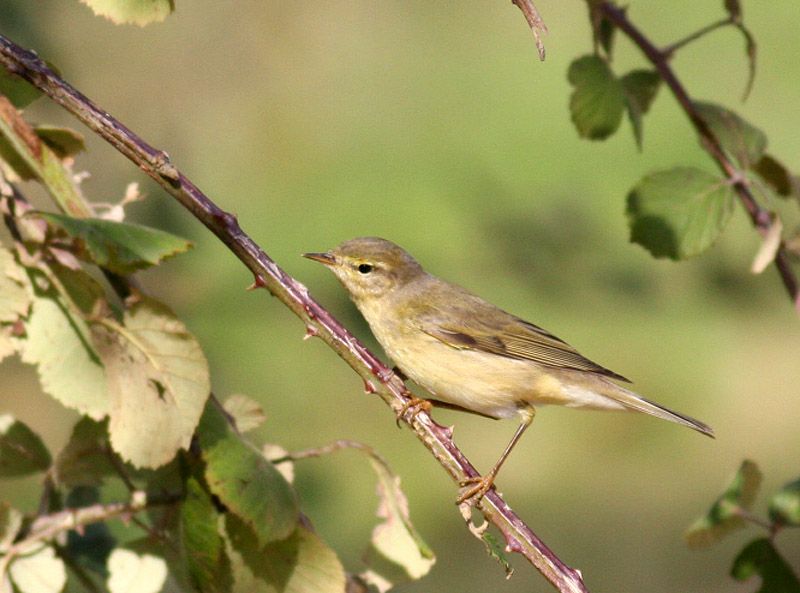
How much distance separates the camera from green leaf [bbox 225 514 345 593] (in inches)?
72.9

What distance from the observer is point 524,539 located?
169 centimetres

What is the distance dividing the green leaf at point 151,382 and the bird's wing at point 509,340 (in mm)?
1465

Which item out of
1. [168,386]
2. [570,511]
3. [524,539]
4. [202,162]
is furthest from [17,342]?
[202,162]

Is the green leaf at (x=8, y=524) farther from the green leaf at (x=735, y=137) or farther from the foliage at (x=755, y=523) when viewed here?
the green leaf at (x=735, y=137)

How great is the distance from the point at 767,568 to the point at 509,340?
1.26 m

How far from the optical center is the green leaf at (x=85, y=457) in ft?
6.42

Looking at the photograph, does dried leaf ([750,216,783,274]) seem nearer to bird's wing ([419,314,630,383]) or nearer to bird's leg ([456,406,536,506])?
bird's leg ([456,406,536,506])

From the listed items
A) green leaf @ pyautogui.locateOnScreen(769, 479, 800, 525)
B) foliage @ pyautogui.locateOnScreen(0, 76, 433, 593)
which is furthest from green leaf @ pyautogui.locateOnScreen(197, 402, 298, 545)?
green leaf @ pyautogui.locateOnScreen(769, 479, 800, 525)

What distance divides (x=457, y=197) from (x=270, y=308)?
4.63ft

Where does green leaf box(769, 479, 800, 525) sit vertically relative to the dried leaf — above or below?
below

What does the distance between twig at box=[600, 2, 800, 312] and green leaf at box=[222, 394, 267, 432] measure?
106cm

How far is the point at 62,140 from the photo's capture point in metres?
1.95

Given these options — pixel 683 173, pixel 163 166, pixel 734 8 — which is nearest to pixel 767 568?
pixel 683 173

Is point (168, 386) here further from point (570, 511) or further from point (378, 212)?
point (378, 212)
